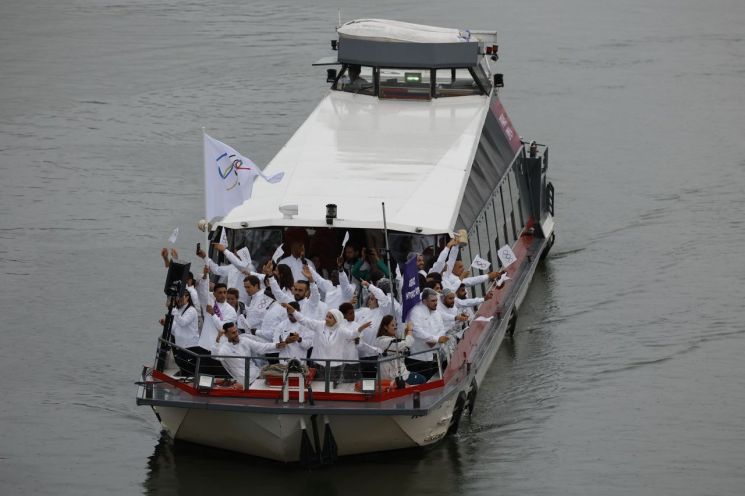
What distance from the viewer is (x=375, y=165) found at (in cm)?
2330

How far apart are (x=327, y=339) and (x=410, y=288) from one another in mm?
1241

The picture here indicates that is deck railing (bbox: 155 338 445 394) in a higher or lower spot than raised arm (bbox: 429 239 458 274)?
lower

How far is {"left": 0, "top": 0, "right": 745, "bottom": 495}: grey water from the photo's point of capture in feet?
68.5

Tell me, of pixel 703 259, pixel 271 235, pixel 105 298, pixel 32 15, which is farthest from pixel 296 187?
pixel 32 15

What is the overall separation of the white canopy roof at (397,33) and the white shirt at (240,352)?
847 cm

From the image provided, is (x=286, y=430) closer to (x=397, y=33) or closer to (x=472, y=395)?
(x=472, y=395)

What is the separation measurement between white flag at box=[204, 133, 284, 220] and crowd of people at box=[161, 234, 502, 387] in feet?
1.77

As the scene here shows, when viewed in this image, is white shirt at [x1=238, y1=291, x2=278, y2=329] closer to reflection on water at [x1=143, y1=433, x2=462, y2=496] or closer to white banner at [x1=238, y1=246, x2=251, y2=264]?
white banner at [x1=238, y1=246, x2=251, y2=264]

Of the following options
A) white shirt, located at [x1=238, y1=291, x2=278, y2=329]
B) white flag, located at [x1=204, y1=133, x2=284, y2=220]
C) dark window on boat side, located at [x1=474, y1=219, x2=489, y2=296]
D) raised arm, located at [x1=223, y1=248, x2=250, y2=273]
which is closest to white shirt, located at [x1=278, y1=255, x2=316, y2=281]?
raised arm, located at [x1=223, y1=248, x2=250, y2=273]

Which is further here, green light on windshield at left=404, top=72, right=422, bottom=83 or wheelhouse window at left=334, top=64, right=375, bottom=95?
wheelhouse window at left=334, top=64, right=375, bottom=95

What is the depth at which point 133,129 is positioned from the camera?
3784 cm

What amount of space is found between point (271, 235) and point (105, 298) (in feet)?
19.8

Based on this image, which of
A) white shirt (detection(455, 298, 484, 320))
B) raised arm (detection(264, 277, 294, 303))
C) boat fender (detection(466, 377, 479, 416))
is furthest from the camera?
boat fender (detection(466, 377, 479, 416))

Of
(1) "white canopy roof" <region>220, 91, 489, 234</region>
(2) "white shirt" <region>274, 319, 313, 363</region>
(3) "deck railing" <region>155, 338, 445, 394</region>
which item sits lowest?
(3) "deck railing" <region>155, 338, 445, 394</region>
